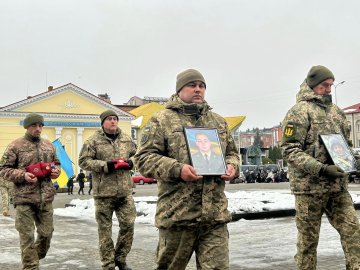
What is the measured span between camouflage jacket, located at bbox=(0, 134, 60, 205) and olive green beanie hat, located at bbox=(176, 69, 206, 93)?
2844mm

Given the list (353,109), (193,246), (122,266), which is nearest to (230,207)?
(122,266)

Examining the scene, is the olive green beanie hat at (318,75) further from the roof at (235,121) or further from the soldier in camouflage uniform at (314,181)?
the roof at (235,121)

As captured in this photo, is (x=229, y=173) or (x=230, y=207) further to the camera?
(x=230, y=207)

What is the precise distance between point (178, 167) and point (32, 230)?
316 cm

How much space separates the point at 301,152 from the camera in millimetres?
5051

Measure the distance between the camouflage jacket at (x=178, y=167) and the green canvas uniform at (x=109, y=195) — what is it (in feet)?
8.74

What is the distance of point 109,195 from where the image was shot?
6887mm

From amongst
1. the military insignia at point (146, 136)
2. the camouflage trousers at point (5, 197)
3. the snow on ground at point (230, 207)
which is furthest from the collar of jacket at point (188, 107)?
the camouflage trousers at point (5, 197)

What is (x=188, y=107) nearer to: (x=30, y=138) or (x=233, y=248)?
(x=30, y=138)

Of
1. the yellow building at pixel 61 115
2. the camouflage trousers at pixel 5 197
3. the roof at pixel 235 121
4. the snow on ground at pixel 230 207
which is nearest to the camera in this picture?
the snow on ground at pixel 230 207

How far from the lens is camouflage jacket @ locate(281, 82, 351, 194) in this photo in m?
5.09

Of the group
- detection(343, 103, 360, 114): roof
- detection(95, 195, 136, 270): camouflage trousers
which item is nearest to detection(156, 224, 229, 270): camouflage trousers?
detection(95, 195, 136, 270): camouflage trousers

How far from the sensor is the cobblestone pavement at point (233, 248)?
7.10 meters

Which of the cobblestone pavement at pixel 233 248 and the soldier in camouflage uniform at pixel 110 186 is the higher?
the soldier in camouflage uniform at pixel 110 186
